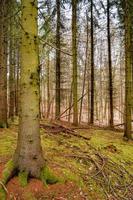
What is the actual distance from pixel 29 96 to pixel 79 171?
80.6 inches

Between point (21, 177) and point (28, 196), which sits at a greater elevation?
point (21, 177)

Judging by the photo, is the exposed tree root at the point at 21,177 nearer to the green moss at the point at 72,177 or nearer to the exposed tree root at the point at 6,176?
the exposed tree root at the point at 6,176

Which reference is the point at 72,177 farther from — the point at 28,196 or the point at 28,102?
the point at 28,102

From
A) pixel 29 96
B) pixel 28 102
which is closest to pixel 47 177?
pixel 28 102

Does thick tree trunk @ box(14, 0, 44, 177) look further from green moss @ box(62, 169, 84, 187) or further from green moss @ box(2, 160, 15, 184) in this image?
green moss @ box(62, 169, 84, 187)

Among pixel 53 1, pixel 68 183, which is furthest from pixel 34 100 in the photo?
pixel 53 1

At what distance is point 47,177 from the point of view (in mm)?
5246

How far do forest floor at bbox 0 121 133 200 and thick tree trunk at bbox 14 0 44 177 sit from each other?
325 millimetres

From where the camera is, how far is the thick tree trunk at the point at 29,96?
508 cm

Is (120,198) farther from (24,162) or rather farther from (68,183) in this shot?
(24,162)

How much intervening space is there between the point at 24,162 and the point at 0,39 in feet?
18.8

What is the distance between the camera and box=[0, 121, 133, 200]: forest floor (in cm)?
500

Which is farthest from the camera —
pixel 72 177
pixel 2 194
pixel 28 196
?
pixel 72 177

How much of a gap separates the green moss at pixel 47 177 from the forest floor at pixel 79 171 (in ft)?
Answer: 0.32
